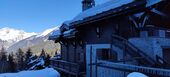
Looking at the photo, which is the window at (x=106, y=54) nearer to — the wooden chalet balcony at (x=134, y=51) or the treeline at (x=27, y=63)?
the wooden chalet balcony at (x=134, y=51)

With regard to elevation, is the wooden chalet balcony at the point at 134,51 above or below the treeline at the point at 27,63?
above

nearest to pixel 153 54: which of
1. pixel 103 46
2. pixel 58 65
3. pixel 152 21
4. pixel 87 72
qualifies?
pixel 152 21

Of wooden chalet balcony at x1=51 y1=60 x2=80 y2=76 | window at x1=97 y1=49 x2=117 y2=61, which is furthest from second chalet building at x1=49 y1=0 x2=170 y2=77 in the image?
wooden chalet balcony at x1=51 y1=60 x2=80 y2=76

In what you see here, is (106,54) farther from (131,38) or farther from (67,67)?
(67,67)

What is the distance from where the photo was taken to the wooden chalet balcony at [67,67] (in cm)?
2465

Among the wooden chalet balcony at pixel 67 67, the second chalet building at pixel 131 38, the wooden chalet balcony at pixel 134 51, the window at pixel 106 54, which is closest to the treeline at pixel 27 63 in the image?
the wooden chalet balcony at pixel 67 67

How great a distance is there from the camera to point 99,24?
2244cm

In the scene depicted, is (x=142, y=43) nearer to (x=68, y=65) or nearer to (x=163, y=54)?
(x=163, y=54)

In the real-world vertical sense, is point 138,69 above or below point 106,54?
below

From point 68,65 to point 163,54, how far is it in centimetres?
1145

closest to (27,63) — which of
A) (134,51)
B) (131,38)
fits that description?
(131,38)

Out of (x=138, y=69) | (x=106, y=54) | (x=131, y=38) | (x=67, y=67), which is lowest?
(x=67, y=67)

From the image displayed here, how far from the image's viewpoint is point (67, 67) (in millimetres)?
27391

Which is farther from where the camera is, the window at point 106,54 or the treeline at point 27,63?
the treeline at point 27,63
